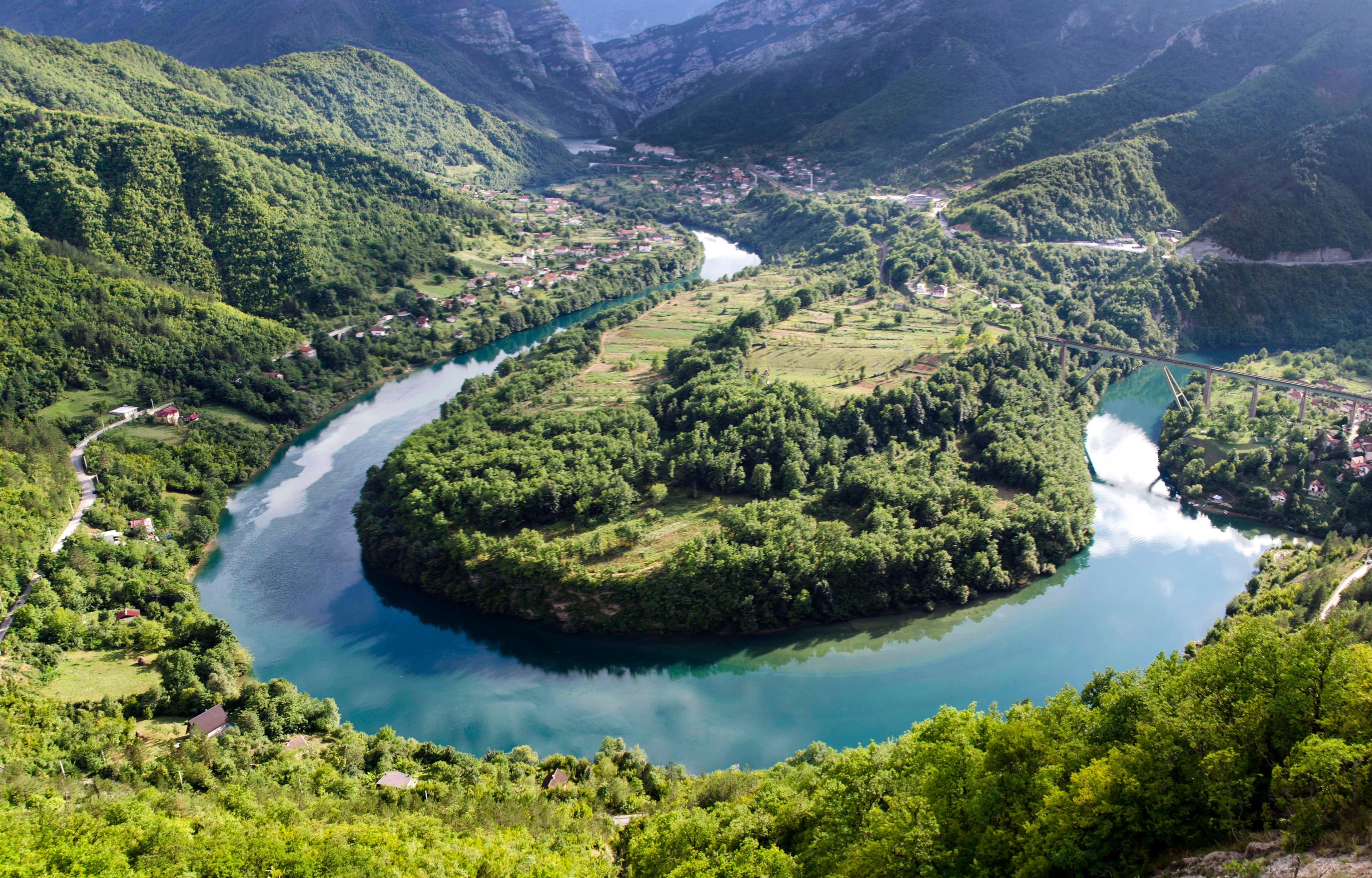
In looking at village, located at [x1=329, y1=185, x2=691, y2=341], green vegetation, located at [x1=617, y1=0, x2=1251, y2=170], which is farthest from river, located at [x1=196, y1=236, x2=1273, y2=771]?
green vegetation, located at [x1=617, y1=0, x2=1251, y2=170]

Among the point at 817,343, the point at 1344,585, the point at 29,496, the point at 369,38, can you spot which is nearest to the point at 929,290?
the point at 817,343

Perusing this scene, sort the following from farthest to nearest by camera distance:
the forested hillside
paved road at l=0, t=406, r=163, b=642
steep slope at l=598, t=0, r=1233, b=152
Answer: steep slope at l=598, t=0, r=1233, b=152, the forested hillside, paved road at l=0, t=406, r=163, b=642

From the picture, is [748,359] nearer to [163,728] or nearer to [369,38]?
[163,728]

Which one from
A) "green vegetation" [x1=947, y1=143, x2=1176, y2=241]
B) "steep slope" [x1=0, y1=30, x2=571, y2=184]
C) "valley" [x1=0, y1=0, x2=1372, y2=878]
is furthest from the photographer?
"steep slope" [x1=0, y1=30, x2=571, y2=184]

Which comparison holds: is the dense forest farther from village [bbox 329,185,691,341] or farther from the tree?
village [bbox 329,185,691,341]

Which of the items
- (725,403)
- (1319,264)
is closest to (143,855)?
(725,403)

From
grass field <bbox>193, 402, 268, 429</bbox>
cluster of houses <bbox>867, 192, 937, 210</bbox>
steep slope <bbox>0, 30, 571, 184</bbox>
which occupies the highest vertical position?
steep slope <bbox>0, 30, 571, 184</bbox>

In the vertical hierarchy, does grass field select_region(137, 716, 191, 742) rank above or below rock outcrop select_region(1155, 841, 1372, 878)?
above
